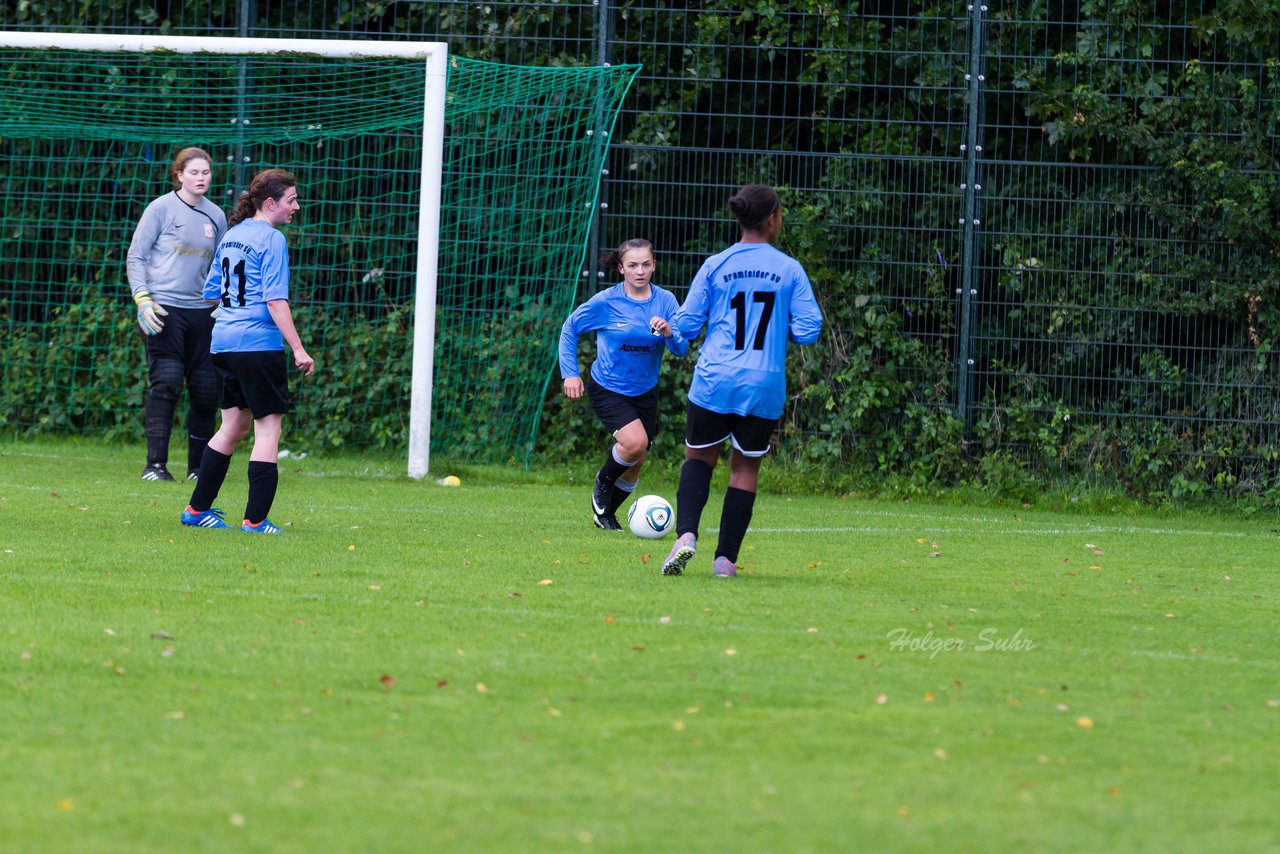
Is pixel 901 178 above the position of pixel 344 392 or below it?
above

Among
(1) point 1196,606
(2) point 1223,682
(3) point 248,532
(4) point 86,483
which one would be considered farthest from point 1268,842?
(4) point 86,483

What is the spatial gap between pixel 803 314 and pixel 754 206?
0.51m

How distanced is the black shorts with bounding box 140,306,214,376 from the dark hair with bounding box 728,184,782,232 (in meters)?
4.98

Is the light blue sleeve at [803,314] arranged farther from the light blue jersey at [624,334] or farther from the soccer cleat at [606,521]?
the soccer cleat at [606,521]

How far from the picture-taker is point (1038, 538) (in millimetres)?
9445

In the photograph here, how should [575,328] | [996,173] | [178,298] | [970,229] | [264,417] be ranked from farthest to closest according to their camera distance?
1. [996,173]
2. [970,229]
3. [178,298]
4. [575,328]
5. [264,417]

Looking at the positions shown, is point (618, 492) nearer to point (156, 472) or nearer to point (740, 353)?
point (740, 353)

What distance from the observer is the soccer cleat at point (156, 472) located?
10945 millimetres

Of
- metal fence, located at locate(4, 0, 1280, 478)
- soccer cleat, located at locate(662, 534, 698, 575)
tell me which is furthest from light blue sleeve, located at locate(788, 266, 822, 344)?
metal fence, located at locate(4, 0, 1280, 478)

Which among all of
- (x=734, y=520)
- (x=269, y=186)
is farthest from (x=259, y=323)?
(x=734, y=520)

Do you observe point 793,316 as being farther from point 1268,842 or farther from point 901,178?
point 901,178

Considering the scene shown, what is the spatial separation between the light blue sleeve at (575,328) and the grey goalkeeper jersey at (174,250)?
265 centimetres

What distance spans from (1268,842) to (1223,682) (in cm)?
170

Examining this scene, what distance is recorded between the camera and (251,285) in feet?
26.5
